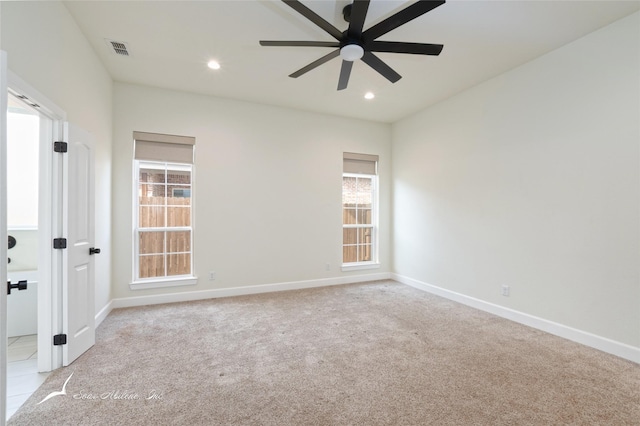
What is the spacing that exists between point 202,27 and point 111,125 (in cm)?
200

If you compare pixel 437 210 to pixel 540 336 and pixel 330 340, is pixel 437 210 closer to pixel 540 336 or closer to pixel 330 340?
pixel 540 336

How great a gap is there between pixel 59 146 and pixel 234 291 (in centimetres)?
279

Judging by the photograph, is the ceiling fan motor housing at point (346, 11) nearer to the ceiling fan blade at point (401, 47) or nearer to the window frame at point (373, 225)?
the ceiling fan blade at point (401, 47)

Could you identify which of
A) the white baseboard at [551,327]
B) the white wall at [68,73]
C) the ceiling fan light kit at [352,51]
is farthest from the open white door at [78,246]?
the white baseboard at [551,327]

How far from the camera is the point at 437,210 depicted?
14.8 feet

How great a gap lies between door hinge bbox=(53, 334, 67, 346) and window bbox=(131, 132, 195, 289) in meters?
1.54

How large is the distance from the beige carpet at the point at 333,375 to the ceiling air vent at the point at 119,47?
3014 millimetres

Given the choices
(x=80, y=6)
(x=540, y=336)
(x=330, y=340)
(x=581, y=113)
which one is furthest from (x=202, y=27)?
(x=540, y=336)

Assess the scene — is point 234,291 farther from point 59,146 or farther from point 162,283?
point 59,146

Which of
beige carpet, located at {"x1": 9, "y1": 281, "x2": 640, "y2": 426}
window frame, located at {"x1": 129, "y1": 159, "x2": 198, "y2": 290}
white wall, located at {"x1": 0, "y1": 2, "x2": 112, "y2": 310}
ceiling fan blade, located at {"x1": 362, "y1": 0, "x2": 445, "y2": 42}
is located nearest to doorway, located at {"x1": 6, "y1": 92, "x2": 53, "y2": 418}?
white wall, located at {"x1": 0, "y1": 2, "x2": 112, "y2": 310}

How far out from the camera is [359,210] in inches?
214

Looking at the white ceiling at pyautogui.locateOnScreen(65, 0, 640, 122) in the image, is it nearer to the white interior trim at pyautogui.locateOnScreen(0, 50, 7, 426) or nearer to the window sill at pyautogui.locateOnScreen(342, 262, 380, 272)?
the white interior trim at pyautogui.locateOnScreen(0, 50, 7, 426)

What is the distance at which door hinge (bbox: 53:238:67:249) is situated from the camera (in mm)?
2311

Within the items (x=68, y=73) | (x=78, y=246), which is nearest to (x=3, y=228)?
(x=78, y=246)
